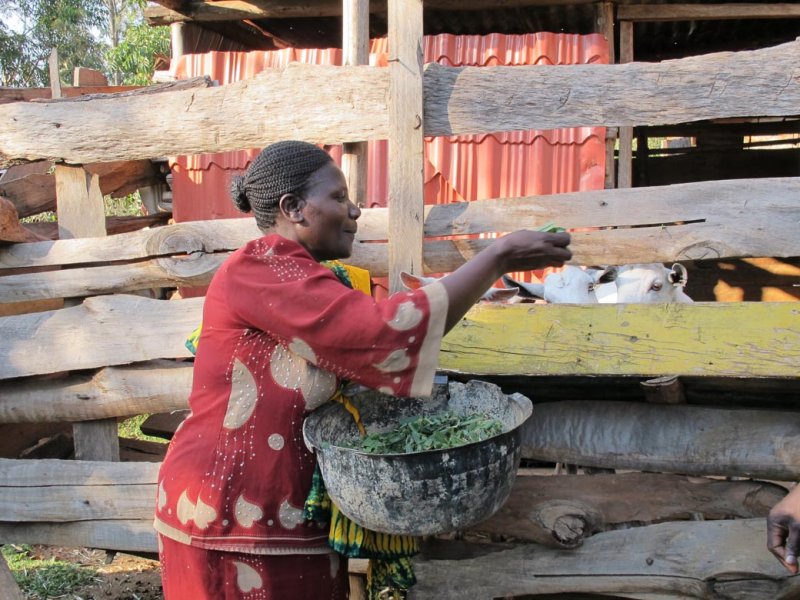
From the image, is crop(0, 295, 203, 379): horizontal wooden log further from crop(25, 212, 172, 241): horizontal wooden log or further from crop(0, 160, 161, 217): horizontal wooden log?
crop(0, 160, 161, 217): horizontal wooden log

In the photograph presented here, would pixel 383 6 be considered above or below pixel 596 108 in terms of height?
above

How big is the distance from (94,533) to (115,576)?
1566 millimetres

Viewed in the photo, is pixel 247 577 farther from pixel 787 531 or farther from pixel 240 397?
pixel 787 531

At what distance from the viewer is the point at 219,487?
6.97 feet

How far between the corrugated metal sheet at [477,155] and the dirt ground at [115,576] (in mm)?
2738

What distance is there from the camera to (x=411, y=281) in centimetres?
278

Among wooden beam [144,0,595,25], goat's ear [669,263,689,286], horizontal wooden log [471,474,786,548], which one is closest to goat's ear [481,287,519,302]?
horizontal wooden log [471,474,786,548]

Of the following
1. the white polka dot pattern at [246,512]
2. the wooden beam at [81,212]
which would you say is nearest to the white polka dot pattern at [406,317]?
the white polka dot pattern at [246,512]

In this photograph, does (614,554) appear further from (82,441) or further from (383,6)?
(383,6)

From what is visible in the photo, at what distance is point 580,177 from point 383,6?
7.41 ft

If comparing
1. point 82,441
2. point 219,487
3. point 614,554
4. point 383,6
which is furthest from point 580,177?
point 219,487

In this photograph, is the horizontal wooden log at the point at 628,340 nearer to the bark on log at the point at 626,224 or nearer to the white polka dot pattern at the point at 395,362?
the bark on log at the point at 626,224

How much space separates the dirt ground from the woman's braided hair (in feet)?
9.90

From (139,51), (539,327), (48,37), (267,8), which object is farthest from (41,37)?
(539,327)
